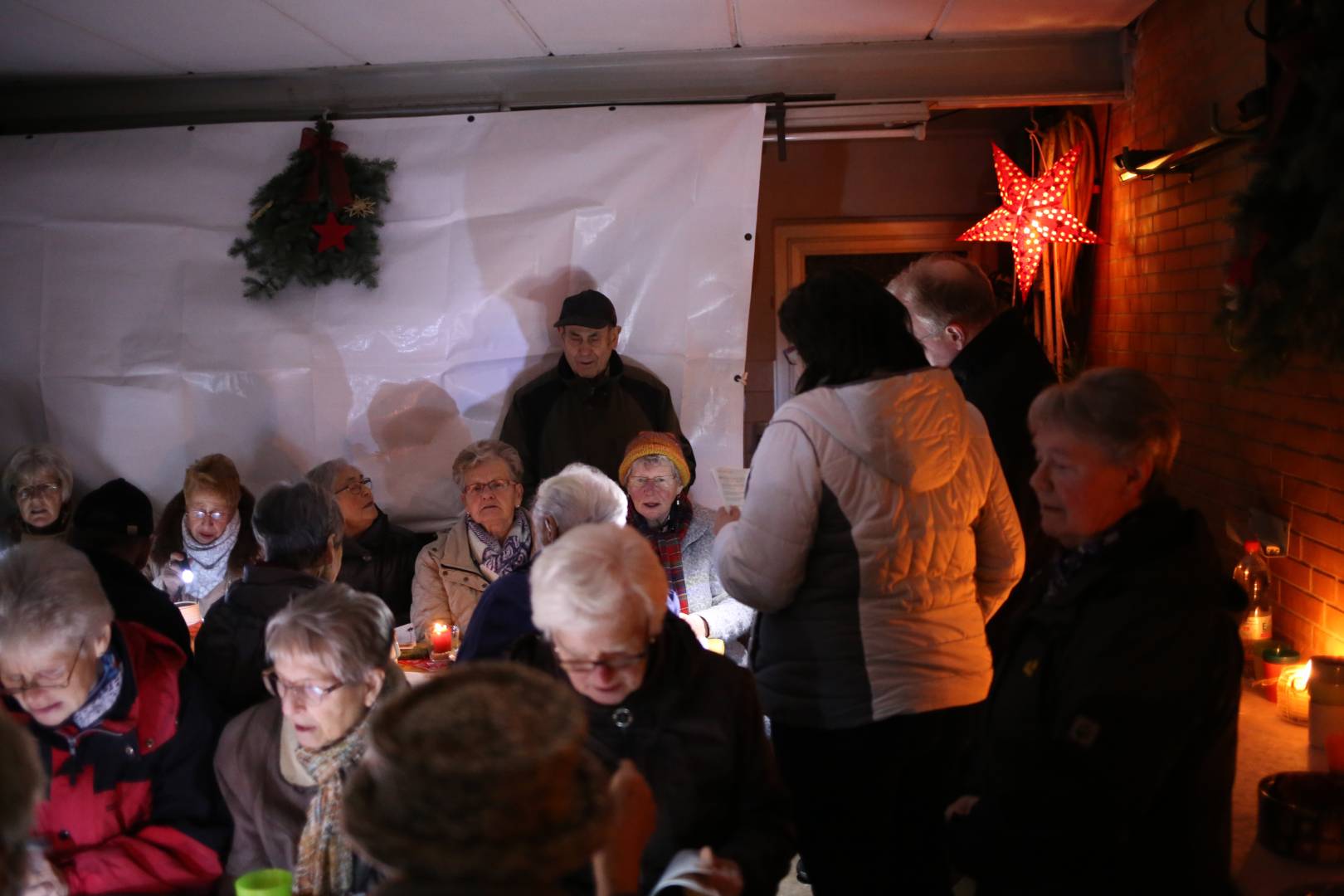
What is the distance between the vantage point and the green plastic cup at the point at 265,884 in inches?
68.3

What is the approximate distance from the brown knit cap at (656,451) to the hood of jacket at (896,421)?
4.32 feet

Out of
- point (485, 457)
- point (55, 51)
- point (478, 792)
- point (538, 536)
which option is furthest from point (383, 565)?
point (478, 792)

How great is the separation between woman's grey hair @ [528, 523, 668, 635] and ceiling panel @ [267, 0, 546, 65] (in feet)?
7.73

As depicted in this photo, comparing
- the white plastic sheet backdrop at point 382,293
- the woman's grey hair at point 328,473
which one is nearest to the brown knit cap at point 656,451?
Result: the white plastic sheet backdrop at point 382,293

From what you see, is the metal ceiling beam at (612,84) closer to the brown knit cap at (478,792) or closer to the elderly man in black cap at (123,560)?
the elderly man in black cap at (123,560)

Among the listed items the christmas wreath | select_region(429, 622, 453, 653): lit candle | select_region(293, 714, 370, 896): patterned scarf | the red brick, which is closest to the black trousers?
select_region(293, 714, 370, 896): patterned scarf

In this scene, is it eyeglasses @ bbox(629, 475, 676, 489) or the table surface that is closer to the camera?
the table surface

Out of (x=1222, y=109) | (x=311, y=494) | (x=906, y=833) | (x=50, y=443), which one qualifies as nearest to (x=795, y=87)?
(x=1222, y=109)

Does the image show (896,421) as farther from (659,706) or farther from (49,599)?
(49,599)

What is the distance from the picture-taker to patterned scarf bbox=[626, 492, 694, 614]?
358 cm

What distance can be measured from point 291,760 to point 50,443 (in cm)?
307

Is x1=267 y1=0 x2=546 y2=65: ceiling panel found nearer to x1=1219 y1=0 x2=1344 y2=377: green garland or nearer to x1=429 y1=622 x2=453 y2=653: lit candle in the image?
x1=429 y1=622 x2=453 y2=653: lit candle

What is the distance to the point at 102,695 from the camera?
7.07 ft

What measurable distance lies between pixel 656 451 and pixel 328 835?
5.71 ft
